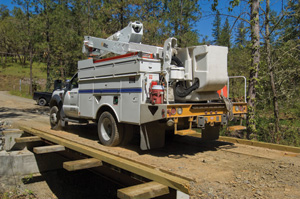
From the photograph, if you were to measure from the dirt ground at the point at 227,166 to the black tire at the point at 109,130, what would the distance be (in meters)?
0.19

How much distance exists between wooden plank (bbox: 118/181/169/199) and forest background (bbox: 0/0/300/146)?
5.04m

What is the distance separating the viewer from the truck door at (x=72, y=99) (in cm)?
874

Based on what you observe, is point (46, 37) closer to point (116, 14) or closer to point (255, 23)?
point (116, 14)

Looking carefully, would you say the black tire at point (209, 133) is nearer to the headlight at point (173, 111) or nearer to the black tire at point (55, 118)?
the headlight at point (173, 111)

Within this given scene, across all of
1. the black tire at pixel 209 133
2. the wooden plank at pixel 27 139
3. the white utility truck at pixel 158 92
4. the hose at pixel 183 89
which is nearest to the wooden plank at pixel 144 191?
the white utility truck at pixel 158 92

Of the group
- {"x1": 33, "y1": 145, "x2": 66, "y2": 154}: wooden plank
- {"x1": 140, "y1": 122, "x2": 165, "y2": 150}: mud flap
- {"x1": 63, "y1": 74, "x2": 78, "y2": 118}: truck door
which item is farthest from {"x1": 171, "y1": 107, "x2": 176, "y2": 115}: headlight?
{"x1": 63, "y1": 74, "x2": 78, "y2": 118}: truck door

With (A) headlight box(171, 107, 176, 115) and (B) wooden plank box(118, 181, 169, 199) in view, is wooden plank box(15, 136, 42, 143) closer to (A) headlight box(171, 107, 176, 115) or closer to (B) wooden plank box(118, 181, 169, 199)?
(A) headlight box(171, 107, 176, 115)

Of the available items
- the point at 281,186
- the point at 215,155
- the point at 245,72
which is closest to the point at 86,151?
the point at 215,155

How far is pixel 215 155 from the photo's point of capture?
635cm

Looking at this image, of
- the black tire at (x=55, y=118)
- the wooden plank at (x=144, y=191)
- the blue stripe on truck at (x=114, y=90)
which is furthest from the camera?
the black tire at (x=55, y=118)

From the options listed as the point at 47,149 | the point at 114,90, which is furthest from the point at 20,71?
the point at 114,90

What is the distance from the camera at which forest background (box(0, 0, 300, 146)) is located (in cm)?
884

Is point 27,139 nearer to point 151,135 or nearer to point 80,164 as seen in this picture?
point 80,164

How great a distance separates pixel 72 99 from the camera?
29.3 ft
